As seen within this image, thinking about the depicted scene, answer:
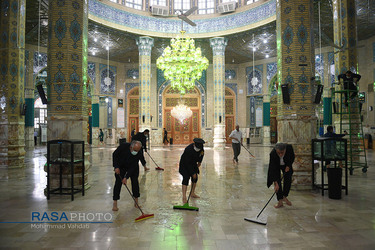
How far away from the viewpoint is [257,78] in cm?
2028

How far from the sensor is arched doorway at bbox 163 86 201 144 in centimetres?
2050

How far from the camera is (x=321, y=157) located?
16.0ft

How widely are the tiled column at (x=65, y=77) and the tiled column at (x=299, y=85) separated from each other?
157 inches

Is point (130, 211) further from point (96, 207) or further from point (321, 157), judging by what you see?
point (321, 157)

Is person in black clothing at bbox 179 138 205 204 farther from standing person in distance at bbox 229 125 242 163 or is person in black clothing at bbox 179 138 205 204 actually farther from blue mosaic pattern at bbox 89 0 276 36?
blue mosaic pattern at bbox 89 0 276 36

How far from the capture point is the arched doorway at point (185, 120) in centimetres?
2050

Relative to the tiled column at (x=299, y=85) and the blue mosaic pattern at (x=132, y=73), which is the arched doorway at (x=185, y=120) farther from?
the tiled column at (x=299, y=85)

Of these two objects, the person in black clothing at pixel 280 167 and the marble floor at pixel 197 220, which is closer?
the marble floor at pixel 197 220

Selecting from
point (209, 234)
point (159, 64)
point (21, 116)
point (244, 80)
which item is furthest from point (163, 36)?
point (209, 234)

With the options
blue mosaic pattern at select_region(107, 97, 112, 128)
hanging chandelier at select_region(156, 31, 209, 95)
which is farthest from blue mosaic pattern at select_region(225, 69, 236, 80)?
blue mosaic pattern at select_region(107, 97, 112, 128)

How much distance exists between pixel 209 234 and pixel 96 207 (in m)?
1.87

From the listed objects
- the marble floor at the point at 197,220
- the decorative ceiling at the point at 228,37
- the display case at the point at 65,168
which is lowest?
the marble floor at the point at 197,220

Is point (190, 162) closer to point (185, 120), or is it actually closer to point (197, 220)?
point (197, 220)

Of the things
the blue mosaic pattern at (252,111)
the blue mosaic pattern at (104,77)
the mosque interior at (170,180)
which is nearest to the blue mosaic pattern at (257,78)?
the blue mosaic pattern at (252,111)
